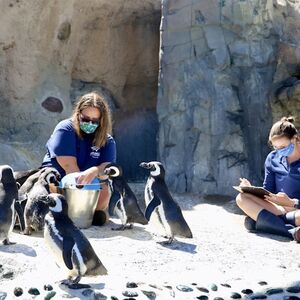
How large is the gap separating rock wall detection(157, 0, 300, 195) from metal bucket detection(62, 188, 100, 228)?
92.3 inches

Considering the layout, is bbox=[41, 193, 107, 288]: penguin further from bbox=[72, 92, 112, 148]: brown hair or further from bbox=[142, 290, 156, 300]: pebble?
bbox=[72, 92, 112, 148]: brown hair

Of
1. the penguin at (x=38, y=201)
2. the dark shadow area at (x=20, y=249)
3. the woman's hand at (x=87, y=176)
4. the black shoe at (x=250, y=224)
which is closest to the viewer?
the dark shadow area at (x=20, y=249)

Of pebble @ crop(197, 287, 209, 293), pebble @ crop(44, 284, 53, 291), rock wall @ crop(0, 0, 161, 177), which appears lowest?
pebble @ crop(197, 287, 209, 293)

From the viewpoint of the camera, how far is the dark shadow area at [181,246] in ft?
13.1

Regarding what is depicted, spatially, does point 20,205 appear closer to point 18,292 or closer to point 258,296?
point 18,292

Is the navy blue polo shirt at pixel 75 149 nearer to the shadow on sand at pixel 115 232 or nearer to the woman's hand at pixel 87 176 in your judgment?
the woman's hand at pixel 87 176

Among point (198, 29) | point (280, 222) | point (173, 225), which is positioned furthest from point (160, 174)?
point (198, 29)

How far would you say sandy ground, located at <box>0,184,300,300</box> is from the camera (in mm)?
3275

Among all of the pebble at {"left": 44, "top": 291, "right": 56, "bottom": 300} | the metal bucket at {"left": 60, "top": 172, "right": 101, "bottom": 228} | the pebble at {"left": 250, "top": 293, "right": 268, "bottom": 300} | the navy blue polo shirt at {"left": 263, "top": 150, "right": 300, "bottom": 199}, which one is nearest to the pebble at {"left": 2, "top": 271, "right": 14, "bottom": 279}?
the pebble at {"left": 44, "top": 291, "right": 56, "bottom": 300}

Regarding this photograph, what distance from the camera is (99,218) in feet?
14.8

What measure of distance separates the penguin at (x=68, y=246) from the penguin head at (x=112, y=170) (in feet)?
3.61

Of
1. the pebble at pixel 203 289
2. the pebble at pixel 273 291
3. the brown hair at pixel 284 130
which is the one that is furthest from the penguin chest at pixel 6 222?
the brown hair at pixel 284 130

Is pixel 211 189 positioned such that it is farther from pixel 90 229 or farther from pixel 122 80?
pixel 90 229

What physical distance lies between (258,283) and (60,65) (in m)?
4.17
